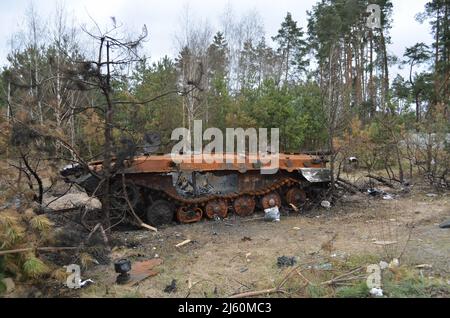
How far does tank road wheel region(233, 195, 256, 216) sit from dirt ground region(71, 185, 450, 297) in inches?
8.4

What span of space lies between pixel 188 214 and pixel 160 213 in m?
0.61

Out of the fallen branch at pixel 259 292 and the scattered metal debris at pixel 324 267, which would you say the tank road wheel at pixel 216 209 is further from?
the fallen branch at pixel 259 292

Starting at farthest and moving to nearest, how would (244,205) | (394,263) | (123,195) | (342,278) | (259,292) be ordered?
(244,205)
(123,195)
(394,263)
(342,278)
(259,292)

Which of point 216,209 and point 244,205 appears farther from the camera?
point 244,205

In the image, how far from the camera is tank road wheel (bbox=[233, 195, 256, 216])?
28.7ft

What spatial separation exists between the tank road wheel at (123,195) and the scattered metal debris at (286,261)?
308 cm

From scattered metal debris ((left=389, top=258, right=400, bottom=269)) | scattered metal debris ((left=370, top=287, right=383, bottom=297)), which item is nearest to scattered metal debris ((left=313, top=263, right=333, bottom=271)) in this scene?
scattered metal debris ((left=389, top=258, right=400, bottom=269))

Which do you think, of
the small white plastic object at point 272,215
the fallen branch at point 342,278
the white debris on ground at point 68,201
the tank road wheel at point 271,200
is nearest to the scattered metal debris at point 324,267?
the fallen branch at point 342,278

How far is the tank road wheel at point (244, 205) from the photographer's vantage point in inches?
344

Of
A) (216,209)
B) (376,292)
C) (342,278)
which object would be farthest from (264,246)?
(376,292)

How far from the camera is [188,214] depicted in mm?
8148

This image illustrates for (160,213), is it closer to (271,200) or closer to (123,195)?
(123,195)

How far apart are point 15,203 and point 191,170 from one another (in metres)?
3.22

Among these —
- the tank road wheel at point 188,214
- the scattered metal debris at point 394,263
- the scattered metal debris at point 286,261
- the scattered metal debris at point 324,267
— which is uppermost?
the tank road wheel at point 188,214
